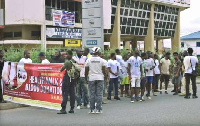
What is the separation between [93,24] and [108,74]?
5.04 metres

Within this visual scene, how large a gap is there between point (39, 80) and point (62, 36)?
111ft

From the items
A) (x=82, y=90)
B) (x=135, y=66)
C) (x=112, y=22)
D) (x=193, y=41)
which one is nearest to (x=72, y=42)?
(x=112, y=22)

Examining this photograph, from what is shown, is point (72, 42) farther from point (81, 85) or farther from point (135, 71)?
point (81, 85)

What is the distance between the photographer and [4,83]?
1262cm

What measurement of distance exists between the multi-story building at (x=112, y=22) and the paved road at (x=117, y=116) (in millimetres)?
32121

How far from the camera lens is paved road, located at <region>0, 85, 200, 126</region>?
848 centimetres

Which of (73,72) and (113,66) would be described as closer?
(73,72)

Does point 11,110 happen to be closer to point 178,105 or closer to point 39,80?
point 39,80

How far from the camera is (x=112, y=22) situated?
57.3 metres

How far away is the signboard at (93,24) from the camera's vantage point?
17.6m

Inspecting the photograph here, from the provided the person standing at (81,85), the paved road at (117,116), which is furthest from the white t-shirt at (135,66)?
the person standing at (81,85)

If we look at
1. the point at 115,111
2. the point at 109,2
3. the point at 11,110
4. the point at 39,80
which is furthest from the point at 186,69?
the point at 109,2

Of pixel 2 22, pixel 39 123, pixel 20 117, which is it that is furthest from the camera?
pixel 2 22

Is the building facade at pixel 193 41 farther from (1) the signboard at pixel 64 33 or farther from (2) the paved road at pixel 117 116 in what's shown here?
(2) the paved road at pixel 117 116
